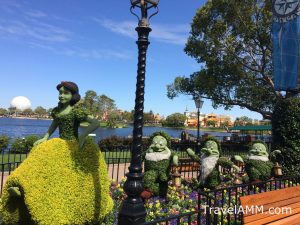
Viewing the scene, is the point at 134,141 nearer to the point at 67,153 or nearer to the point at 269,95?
the point at 67,153

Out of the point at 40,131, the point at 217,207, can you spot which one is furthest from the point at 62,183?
the point at 40,131

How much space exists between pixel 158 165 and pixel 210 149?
4.30 ft

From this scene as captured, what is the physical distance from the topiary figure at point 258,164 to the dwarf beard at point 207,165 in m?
1.19

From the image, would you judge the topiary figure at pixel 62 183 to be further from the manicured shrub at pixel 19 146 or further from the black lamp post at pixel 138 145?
the manicured shrub at pixel 19 146

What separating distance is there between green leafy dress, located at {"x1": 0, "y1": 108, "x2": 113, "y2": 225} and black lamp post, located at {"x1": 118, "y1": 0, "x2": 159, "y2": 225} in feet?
1.42

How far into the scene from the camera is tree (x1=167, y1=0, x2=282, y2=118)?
866 inches

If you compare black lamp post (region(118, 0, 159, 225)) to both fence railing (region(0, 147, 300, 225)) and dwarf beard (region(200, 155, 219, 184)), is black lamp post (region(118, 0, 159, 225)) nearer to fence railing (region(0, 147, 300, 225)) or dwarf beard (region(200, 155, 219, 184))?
fence railing (region(0, 147, 300, 225))

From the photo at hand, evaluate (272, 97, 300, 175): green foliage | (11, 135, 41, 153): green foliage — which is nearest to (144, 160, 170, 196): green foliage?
(272, 97, 300, 175): green foliage

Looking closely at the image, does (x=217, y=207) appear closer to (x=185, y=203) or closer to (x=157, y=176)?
(x=185, y=203)

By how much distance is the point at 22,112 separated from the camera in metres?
192

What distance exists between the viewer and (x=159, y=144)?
23.6 ft

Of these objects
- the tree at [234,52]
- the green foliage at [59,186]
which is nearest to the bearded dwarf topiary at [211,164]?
the green foliage at [59,186]

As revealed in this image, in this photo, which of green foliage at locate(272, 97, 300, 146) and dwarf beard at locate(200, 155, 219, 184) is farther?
green foliage at locate(272, 97, 300, 146)

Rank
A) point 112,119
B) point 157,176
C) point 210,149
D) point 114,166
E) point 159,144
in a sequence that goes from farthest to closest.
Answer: point 112,119
point 114,166
point 210,149
point 159,144
point 157,176
